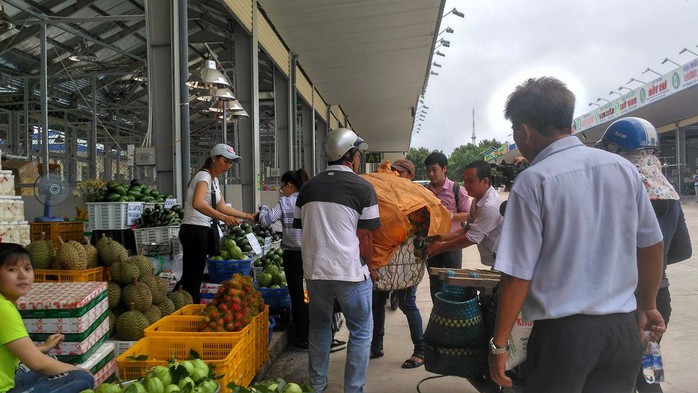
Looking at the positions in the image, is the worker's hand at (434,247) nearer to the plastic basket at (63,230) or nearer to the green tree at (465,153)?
the plastic basket at (63,230)

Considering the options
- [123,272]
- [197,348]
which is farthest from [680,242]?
[123,272]

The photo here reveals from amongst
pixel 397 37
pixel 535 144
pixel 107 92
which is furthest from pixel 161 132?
pixel 107 92

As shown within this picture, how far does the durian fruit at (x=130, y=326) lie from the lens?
3.76 m

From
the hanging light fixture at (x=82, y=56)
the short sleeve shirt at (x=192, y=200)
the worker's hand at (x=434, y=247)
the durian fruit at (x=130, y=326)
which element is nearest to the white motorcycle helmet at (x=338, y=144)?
the worker's hand at (x=434, y=247)

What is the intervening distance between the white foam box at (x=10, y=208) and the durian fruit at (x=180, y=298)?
→ 1.52 m

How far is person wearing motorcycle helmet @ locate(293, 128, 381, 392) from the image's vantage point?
3357mm

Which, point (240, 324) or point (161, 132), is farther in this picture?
point (161, 132)

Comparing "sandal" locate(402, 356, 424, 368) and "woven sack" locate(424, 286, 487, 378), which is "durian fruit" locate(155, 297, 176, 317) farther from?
"woven sack" locate(424, 286, 487, 378)

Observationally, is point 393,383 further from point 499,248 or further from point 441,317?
point 499,248

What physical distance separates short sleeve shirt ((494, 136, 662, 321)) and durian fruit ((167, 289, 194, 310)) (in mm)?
3373

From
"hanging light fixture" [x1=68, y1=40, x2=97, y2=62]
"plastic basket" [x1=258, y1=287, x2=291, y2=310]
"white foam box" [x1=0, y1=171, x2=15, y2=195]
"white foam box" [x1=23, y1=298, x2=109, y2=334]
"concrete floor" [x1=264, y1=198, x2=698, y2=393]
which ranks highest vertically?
"hanging light fixture" [x1=68, y1=40, x2=97, y2=62]

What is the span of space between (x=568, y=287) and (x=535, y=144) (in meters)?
0.55

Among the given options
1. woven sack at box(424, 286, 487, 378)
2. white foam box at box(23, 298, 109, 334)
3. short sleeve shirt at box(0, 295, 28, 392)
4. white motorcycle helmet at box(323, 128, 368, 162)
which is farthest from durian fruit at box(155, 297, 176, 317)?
woven sack at box(424, 286, 487, 378)

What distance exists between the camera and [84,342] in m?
3.03
